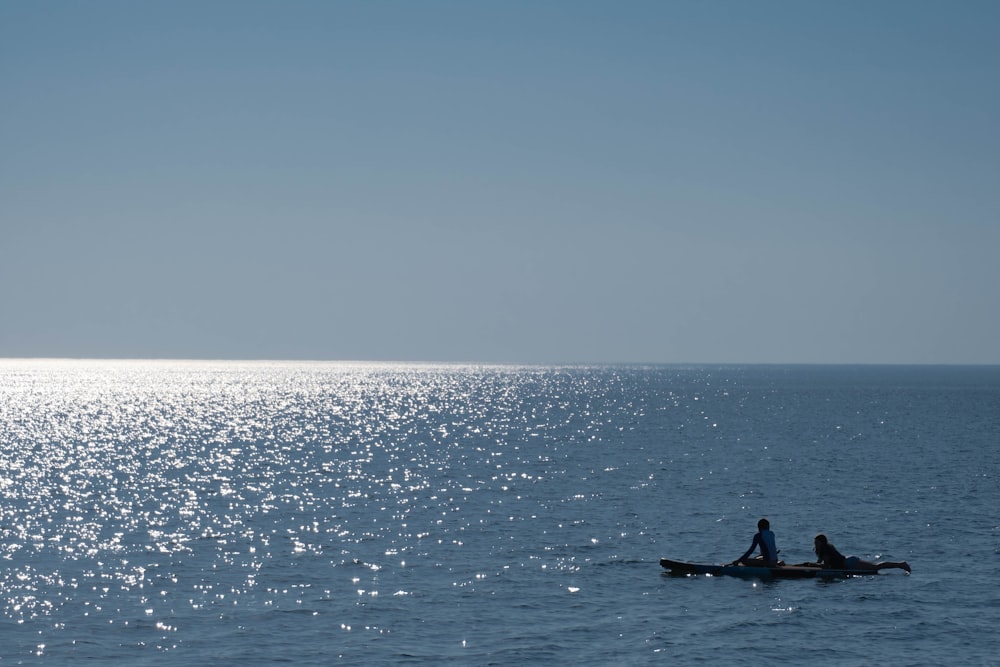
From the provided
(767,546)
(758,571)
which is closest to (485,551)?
(758,571)

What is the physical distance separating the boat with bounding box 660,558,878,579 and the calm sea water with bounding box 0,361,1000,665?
444 mm

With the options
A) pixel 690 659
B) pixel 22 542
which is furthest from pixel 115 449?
pixel 690 659

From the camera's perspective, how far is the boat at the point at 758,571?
128ft

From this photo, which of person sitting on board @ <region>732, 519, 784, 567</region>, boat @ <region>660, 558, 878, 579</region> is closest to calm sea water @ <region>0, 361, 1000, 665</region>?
boat @ <region>660, 558, 878, 579</region>

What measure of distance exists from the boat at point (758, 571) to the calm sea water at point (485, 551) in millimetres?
444

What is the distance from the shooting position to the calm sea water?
3017 cm

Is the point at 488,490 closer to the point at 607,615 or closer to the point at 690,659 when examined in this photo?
the point at 607,615

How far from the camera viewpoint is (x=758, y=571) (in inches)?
1539

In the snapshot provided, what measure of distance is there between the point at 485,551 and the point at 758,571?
405 inches

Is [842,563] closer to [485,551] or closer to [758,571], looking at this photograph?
[758,571]

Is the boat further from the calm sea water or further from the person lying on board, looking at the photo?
the calm sea water

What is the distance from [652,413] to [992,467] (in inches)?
3157

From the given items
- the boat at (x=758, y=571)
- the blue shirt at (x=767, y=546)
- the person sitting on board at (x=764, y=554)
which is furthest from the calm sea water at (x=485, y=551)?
the blue shirt at (x=767, y=546)

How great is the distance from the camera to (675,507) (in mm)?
57031
